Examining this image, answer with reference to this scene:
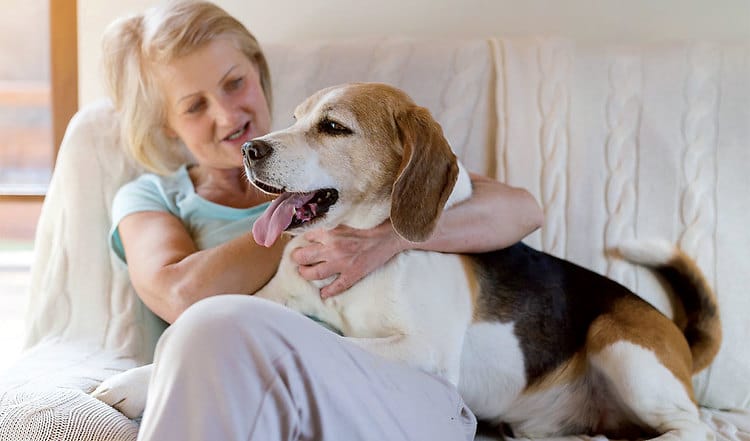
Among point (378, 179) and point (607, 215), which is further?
point (607, 215)

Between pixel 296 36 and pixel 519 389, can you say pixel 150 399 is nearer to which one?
pixel 519 389

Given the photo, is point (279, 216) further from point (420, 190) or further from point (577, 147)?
point (577, 147)

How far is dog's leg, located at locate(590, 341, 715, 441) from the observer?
1.55 meters

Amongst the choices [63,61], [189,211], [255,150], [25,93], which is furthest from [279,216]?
[25,93]

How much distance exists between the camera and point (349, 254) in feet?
4.86

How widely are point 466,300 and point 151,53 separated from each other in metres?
0.87

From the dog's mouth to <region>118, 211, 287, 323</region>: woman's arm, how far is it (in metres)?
0.20

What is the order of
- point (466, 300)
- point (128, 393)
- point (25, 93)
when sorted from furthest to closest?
point (25, 93)
point (466, 300)
point (128, 393)

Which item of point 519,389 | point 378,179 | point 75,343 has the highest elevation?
point 378,179

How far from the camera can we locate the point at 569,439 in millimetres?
1621

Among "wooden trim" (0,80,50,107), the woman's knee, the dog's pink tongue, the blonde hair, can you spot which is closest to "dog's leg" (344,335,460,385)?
the dog's pink tongue

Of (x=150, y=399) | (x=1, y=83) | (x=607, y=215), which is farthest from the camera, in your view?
(x=1, y=83)

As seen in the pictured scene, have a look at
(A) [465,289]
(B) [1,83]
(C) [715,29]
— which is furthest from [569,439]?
(B) [1,83]

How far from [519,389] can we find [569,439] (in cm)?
14
